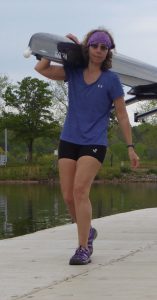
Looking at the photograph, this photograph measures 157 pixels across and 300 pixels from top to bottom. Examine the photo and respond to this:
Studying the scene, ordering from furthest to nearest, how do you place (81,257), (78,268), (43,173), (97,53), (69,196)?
(43,173) → (69,196) → (97,53) → (81,257) → (78,268)

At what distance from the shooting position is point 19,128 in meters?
62.0

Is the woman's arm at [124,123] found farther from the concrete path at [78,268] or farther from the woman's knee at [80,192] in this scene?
the concrete path at [78,268]

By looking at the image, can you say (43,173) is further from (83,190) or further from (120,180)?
(83,190)

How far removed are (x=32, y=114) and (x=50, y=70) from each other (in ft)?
184

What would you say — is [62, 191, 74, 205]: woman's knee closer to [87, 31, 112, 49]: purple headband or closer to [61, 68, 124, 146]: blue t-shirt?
[61, 68, 124, 146]: blue t-shirt

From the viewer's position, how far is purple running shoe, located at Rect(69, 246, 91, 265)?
5.49m

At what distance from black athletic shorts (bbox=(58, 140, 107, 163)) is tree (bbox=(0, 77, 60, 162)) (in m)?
55.8

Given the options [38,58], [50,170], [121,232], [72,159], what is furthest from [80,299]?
[50,170]

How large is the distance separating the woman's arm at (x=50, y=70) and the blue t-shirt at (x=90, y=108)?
0.19 metres

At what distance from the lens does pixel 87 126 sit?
5.57 meters

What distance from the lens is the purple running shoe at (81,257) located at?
5.49 m

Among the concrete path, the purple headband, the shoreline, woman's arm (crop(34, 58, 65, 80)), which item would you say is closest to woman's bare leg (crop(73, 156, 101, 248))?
the concrete path

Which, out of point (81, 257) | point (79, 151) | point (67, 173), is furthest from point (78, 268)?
point (79, 151)

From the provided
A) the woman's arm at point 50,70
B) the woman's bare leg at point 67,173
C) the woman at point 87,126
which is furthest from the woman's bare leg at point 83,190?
the woman's arm at point 50,70
